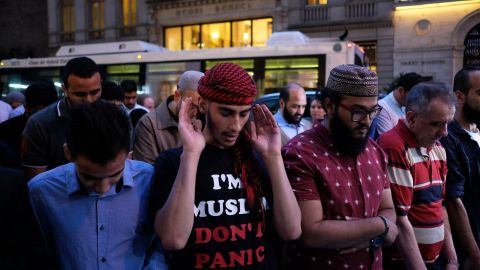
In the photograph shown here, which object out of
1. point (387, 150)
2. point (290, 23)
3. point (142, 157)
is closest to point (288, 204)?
point (387, 150)

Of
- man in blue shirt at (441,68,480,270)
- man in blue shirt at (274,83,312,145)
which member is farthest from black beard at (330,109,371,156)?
man in blue shirt at (274,83,312,145)

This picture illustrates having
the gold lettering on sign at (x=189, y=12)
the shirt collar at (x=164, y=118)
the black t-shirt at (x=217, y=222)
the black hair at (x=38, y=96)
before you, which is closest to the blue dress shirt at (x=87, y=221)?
the black t-shirt at (x=217, y=222)

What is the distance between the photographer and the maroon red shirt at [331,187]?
2229 mm

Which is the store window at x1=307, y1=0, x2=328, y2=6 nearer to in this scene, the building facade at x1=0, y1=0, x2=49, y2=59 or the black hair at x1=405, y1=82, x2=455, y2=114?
the building facade at x1=0, y1=0, x2=49, y2=59

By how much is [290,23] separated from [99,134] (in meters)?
19.7

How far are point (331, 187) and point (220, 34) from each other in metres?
21.2

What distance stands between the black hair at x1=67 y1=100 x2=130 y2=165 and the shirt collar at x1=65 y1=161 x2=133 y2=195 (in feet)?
0.50

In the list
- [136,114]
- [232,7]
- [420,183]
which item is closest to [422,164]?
[420,183]

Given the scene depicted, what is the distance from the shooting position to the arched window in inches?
675

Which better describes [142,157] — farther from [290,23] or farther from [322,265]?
[290,23]

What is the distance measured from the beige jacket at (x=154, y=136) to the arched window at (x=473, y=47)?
55.8 ft

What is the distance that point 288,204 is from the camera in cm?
204

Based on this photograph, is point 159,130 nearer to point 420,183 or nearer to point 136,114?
point 420,183

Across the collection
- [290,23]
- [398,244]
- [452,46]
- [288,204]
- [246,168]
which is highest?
[290,23]
